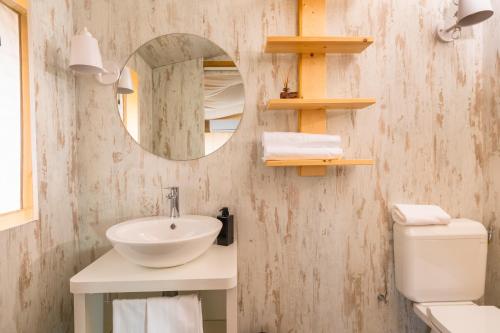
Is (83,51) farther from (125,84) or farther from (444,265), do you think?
(444,265)

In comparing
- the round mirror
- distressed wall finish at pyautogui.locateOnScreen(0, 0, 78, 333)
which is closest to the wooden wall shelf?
the round mirror

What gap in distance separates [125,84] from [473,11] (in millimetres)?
1735

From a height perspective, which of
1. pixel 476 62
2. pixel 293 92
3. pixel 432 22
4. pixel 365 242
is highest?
pixel 432 22

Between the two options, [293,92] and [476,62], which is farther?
[476,62]

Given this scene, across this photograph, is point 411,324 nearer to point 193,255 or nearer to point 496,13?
point 193,255

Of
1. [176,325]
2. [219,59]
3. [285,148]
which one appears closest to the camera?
[176,325]

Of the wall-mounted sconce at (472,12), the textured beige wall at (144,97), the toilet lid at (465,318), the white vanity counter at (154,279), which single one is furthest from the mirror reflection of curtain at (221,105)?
the toilet lid at (465,318)

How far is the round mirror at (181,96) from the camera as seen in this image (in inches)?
59.4

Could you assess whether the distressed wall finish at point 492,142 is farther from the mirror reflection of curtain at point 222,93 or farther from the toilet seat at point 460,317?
the mirror reflection of curtain at point 222,93

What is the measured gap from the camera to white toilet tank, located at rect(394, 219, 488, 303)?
1424 millimetres

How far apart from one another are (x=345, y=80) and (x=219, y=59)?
2.29ft

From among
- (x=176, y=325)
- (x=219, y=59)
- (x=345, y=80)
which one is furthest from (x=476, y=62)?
(x=176, y=325)

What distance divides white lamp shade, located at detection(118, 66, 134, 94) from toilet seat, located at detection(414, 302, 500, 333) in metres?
1.85

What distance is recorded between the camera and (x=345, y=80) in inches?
60.9
